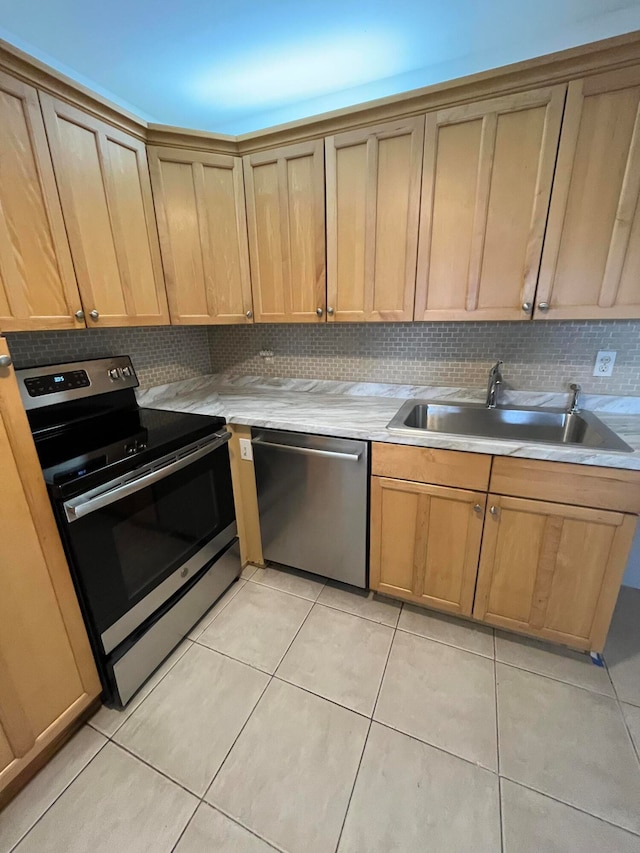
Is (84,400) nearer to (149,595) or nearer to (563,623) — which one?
(149,595)

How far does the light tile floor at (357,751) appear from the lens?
985 mm

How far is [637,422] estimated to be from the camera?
4.92ft

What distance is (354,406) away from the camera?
1851 mm

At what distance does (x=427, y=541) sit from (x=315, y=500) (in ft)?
1.76

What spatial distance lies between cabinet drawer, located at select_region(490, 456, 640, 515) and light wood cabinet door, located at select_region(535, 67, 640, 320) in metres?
0.61

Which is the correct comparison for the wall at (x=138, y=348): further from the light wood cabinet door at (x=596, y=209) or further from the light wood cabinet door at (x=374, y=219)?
the light wood cabinet door at (x=596, y=209)

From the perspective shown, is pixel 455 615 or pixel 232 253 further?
pixel 232 253

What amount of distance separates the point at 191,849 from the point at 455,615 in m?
1.26

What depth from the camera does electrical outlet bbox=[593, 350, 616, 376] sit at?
160 cm

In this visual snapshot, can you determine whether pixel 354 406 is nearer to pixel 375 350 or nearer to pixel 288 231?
pixel 375 350

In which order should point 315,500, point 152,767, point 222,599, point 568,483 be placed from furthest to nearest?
1. point 222,599
2. point 315,500
3. point 568,483
4. point 152,767

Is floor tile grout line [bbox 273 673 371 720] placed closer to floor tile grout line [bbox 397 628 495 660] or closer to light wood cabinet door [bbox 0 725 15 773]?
floor tile grout line [bbox 397 628 495 660]

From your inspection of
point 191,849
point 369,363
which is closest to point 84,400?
point 369,363

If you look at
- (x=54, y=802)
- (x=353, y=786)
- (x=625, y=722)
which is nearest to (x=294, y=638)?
(x=353, y=786)
